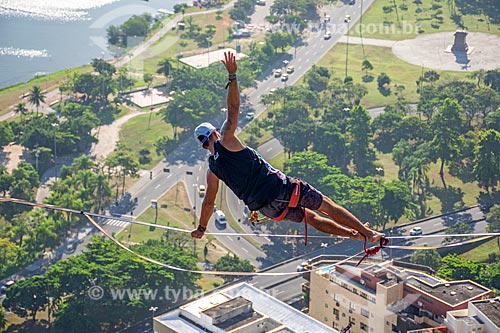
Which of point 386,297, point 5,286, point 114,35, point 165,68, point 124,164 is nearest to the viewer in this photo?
point 386,297

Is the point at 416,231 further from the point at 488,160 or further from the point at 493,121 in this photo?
the point at 493,121

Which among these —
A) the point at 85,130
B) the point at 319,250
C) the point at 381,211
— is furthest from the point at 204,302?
the point at 85,130

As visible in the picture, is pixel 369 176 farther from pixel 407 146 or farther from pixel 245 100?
pixel 245 100

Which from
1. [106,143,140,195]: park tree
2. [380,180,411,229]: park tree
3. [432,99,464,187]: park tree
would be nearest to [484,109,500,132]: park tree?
[432,99,464,187]: park tree

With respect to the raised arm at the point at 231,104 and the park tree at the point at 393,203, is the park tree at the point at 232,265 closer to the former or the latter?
the park tree at the point at 393,203

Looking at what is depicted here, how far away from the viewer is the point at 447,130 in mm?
37844

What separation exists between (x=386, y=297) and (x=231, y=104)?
15121 mm

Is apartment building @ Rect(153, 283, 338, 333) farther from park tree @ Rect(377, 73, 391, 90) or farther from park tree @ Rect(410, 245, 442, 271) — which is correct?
park tree @ Rect(377, 73, 391, 90)

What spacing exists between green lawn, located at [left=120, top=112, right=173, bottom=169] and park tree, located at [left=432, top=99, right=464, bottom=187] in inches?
385

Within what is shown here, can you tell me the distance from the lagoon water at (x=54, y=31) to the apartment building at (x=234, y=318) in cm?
2682

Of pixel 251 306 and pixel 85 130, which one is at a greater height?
pixel 251 306

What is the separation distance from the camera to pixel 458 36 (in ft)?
162

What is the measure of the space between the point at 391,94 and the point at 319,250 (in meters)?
15.1

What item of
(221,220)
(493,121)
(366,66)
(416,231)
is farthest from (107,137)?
(493,121)
